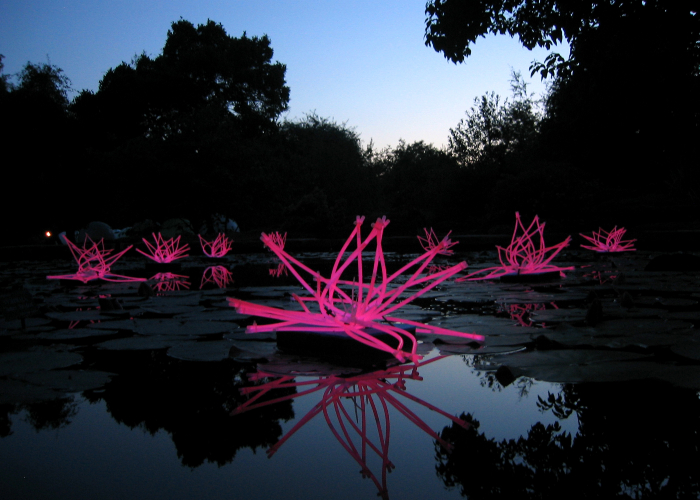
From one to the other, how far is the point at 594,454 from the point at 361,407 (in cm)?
57

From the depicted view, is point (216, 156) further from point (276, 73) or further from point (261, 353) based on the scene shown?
point (261, 353)

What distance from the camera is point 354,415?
1432mm

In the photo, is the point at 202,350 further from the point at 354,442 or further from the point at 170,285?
the point at 170,285

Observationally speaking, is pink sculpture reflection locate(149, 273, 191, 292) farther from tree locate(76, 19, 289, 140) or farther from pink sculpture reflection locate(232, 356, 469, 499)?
tree locate(76, 19, 289, 140)

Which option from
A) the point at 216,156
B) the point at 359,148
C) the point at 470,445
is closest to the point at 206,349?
the point at 470,445

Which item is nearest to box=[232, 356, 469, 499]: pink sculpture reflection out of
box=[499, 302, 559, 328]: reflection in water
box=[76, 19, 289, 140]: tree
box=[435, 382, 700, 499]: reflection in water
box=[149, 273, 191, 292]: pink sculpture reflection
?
box=[435, 382, 700, 499]: reflection in water

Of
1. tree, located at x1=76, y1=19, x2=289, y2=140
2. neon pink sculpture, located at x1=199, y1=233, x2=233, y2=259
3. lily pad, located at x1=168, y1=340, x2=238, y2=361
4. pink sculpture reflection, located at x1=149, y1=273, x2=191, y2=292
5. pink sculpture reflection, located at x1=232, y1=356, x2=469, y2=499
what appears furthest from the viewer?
tree, located at x1=76, y1=19, x2=289, y2=140

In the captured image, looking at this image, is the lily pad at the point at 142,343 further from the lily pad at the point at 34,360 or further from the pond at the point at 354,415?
the lily pad at the point at 34,360

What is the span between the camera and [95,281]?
6.39m

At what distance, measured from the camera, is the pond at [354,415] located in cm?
107

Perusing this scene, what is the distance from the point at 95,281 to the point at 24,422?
535 centimetres

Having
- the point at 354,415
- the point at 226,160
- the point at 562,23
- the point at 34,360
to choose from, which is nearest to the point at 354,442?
the point at 354,415

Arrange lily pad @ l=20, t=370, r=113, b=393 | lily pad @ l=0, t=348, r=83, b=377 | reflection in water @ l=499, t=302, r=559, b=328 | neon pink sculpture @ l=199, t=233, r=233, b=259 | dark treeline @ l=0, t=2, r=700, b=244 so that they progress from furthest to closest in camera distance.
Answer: dark treeline @ l=0, t=2, r=700, b=244, neon pink sculpture @ l=199, t=233, r=233, b=259, reflection in water @ l=499, t=302, r=559, b=328, lily pad @ l=0, t=348, r=83, b=377, lily pad @ l=20, t=370, r=113, b=393

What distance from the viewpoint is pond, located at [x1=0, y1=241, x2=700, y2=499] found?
1.07 meters
